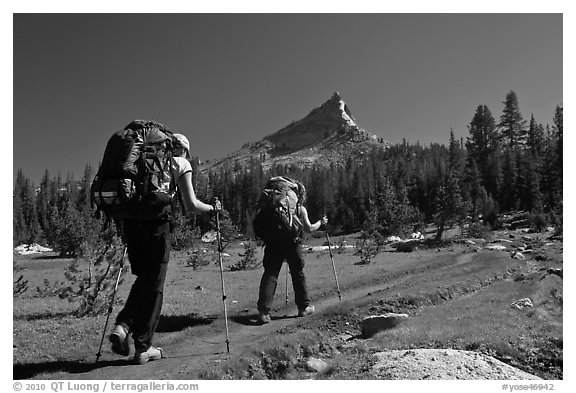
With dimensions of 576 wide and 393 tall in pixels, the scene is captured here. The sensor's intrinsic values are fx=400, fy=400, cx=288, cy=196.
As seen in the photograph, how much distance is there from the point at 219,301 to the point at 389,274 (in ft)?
31.4

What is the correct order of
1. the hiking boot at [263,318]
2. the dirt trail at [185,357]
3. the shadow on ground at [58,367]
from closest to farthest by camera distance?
the dirt trail at [185,357], the shadow on ground at [58,367], the hiking boot at [263,318]

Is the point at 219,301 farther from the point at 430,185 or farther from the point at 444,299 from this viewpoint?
the point at 430,185

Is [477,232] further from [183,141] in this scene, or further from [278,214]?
[183,141]

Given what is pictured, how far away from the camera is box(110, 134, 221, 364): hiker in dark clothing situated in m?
6.47

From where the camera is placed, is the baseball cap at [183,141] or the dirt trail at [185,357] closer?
the dirt trail at [185,357]

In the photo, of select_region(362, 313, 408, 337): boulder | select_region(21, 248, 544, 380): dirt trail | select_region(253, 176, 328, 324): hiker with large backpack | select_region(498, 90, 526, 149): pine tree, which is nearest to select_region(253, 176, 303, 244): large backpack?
select_region(253, 176, 328, 324): hiker with large backpack

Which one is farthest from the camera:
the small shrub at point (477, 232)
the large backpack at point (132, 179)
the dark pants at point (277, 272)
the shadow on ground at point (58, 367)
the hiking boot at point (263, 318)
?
the small shrub at point (477, 232)

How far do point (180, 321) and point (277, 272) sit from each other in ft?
9.13

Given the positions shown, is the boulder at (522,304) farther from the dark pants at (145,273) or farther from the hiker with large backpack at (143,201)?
the dark pants at (145,273)

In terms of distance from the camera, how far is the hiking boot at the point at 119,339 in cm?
612

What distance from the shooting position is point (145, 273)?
21.8 feet

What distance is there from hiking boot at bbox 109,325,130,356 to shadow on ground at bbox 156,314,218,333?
10.7 feet

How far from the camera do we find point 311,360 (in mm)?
7965

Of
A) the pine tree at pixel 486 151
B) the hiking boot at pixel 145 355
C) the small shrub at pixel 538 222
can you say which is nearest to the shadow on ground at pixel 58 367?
the hiking boot at pixel 145 355
